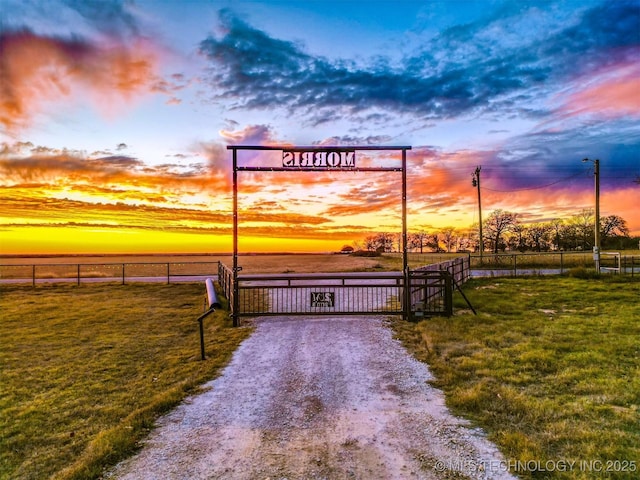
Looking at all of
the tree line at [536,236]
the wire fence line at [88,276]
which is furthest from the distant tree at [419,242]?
the wire fence line at [88,276]

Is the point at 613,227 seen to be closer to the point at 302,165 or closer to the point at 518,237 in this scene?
the point at 518,237

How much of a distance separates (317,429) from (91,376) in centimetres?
512

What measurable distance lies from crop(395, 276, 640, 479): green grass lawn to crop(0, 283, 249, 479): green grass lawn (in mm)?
4387

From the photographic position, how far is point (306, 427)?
4781 mm

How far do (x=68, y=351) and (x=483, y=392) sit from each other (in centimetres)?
925

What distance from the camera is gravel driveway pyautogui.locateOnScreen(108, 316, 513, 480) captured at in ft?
12.7

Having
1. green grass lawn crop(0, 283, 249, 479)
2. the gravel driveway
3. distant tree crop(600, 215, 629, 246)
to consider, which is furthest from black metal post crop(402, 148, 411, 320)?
distant tree crop(600, 215, 629, 246)

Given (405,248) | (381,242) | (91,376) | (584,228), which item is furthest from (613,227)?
(91,376)

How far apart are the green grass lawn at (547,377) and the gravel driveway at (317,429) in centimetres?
48

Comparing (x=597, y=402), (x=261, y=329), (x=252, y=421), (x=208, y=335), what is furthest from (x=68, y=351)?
(x=597, y=402)

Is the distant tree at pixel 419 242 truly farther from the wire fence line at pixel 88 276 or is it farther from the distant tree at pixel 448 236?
the wire fence line at pixel 88 276

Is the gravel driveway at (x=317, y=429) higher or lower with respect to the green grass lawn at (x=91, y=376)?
higher

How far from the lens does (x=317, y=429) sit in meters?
4.71

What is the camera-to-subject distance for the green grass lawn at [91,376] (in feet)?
14.8
